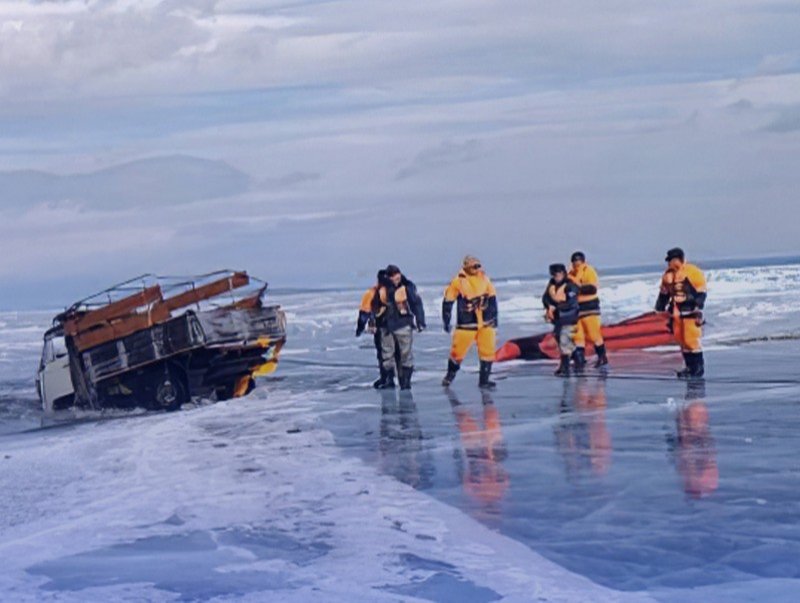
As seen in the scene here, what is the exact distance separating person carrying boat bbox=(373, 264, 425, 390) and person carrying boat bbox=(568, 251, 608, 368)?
275cm

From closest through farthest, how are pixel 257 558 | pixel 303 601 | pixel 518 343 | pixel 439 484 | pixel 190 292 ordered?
pixel 303 601 < pixel 257 558 < pixel 439 484 < pixel 190 292 < pixel 518 343

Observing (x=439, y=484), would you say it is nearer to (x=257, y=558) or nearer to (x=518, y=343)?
(x=257, y=558)

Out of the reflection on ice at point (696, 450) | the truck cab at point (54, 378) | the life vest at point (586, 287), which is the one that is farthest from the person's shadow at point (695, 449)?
the truck cab at point (54, 378)

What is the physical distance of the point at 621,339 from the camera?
2416 centimetres

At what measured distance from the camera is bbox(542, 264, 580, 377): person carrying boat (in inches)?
755

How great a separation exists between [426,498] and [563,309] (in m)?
9.87

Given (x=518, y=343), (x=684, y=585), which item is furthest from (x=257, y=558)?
(x=518, y=343)

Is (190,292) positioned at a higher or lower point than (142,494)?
higher

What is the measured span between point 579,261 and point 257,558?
1249cm

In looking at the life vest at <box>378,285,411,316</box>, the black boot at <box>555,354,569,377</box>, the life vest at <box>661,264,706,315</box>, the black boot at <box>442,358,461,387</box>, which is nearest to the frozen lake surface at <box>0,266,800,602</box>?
the black boot at <box>442,358,461,387</box>

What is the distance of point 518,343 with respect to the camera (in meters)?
23.8

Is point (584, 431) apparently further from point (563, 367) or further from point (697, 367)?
point (563, 367)

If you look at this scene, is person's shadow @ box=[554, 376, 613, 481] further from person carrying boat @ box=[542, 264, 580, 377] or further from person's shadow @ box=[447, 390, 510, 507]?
person carrying boat @ box=[542, 264, 580, 377]

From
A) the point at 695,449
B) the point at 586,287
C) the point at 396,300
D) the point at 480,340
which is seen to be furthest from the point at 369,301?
the point at 695,449
